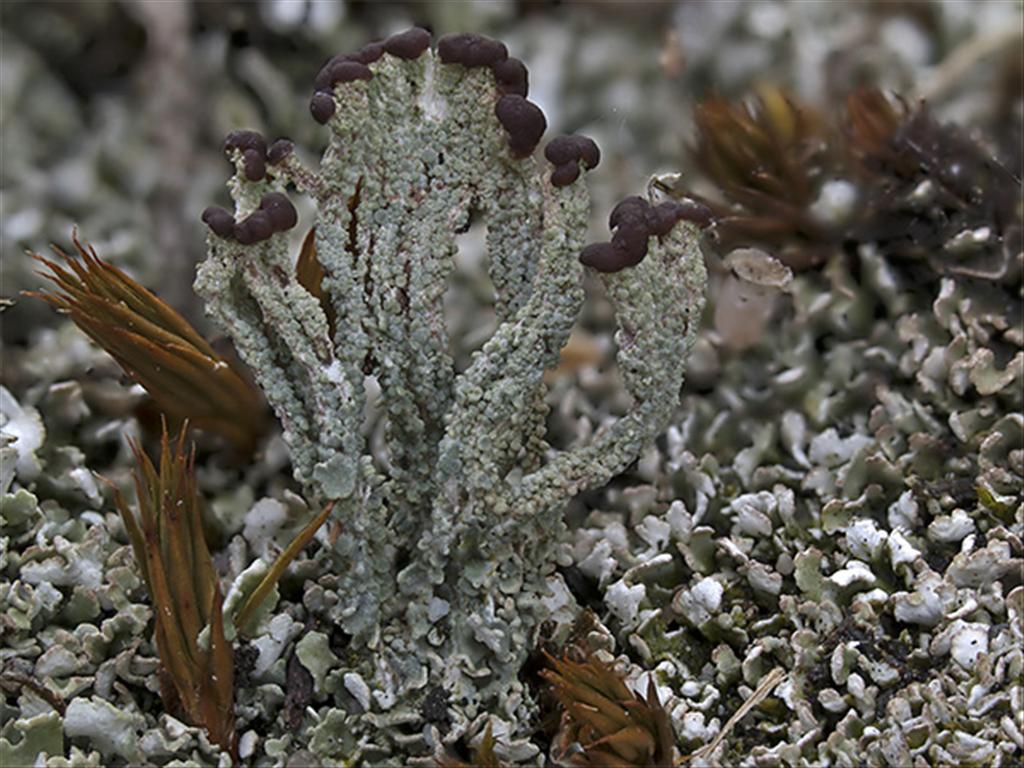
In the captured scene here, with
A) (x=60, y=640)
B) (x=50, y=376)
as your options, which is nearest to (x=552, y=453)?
(x=60, y=640)

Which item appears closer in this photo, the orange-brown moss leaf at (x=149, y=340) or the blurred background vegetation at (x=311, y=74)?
the orange-brown moss leaf at (x=149, y=340)

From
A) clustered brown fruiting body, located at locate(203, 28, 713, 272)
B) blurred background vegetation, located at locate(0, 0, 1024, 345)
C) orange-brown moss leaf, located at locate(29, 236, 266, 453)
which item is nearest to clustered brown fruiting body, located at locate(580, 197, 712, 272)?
clustered brown fruiting body, located at locate(203, 28, 713, 272)

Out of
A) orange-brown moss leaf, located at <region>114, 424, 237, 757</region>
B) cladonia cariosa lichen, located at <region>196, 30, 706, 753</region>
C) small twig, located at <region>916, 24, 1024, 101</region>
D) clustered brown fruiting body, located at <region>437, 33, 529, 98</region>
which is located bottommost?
orange-brown moss leaf, located at <region>114, 424, 237, 757</region>

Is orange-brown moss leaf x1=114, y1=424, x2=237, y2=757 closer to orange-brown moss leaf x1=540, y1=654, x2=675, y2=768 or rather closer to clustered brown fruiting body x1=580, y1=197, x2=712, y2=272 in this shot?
orange-brown moss leaf x1=540, y1=654, x2=675, y2=768

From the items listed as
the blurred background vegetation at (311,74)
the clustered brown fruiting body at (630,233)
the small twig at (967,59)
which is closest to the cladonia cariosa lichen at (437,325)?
the clustered brown fruiting body at (630,233)

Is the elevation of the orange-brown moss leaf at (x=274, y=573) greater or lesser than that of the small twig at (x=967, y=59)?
lesser

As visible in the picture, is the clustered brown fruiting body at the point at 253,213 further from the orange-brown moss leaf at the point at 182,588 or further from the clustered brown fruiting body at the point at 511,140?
the orange-brown moss leaf at the point at 182,588

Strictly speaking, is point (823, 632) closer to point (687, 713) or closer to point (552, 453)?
point (687, 713)
